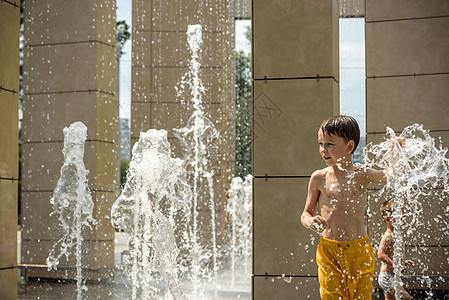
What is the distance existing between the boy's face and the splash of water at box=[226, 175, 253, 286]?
8.74m

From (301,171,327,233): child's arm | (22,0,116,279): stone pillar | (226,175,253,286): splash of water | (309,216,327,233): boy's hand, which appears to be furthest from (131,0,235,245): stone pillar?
(309,216,327,233): boy's hand

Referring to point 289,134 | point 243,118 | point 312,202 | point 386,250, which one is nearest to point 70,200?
point 386,250

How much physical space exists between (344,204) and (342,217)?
70 millimetres

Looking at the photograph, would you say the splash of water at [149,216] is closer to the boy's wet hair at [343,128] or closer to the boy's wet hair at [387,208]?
the boy's wet hair at [387,208]

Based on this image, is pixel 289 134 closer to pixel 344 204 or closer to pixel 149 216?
pixel 344 204

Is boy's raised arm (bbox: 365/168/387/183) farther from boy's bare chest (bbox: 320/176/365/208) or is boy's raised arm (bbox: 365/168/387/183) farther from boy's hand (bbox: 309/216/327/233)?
boy's hand (bbox: 309/216/327/233)

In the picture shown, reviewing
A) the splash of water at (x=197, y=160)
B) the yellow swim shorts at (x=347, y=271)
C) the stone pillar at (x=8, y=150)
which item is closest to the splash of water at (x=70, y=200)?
the splash of water at (x=197, y=160)

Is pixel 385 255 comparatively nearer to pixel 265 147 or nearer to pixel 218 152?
pixel 265 147

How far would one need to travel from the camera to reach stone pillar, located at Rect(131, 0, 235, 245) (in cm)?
990

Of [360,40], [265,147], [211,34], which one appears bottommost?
[265,147]

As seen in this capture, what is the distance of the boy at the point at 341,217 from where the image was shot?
3.17m

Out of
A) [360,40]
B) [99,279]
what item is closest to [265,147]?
[99,279]

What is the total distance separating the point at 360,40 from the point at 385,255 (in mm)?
11991

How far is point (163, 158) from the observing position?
7.14 meters
